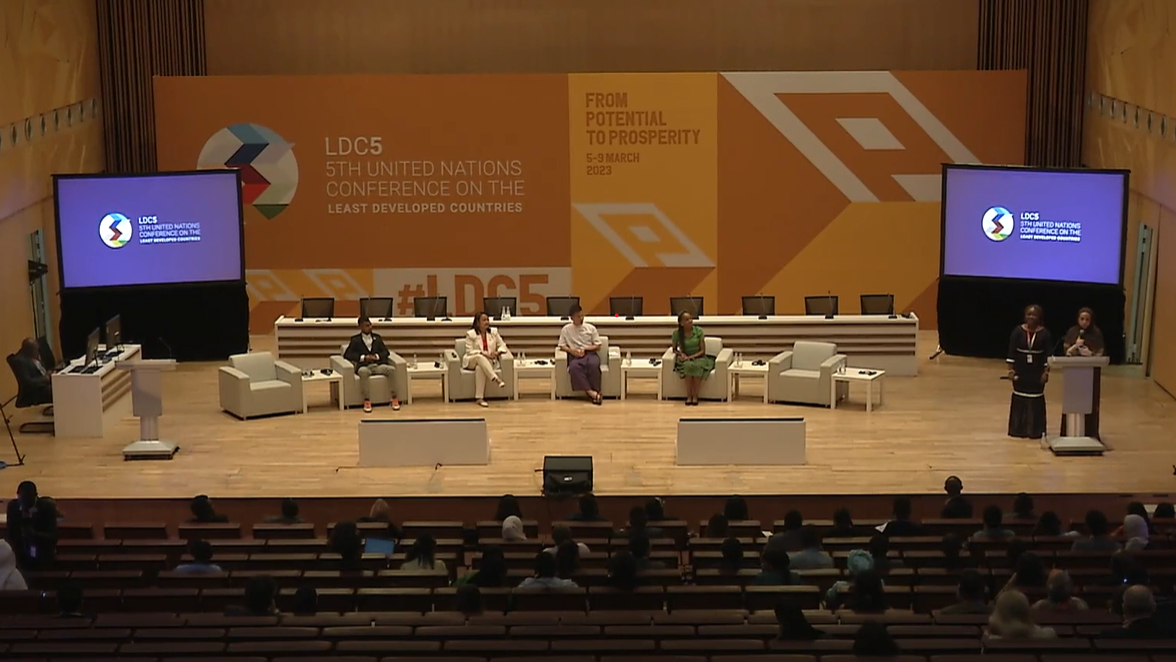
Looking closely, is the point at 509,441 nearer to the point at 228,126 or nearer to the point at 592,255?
the point at 592,255

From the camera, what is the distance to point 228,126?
1797 centimetres

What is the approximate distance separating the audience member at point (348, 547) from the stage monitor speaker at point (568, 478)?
283 cm

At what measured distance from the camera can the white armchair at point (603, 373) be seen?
592 inches

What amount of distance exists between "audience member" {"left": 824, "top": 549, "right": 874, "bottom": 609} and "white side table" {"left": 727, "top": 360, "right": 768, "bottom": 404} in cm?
602

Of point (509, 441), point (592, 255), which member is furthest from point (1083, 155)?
point (509, 441)

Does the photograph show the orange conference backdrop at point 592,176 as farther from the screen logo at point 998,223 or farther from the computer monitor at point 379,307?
the computer monitor at point 379,307

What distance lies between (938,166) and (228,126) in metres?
8.05

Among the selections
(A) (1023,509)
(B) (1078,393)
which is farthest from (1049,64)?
(A) (1023,509)

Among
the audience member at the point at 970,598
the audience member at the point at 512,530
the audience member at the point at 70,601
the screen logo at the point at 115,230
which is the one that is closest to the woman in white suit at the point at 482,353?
the screen logo at the point at 115,230

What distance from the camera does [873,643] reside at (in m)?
6.48

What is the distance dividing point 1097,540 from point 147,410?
7.68 metres

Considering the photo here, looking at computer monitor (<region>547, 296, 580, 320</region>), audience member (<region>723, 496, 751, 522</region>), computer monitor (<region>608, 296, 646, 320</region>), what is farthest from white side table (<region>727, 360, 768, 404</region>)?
audience member (<region>723, 496, 751, 522</region>)

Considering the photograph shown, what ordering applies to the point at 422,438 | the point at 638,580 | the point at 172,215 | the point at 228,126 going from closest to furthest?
the point at 638,580
the point at 422,438
the point at 172,215
the point at 228,126

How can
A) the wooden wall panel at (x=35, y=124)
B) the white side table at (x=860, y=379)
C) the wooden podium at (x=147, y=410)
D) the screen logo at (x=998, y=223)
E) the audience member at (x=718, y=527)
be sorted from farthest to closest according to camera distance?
the screen logo at (x=998, y=223) < the wooden wall panel at (x=35, y=124) < the white side table at (x=860, y=379) < the wooden podium at (x=147, y=410) < the audience member at (x=718, y=527)
